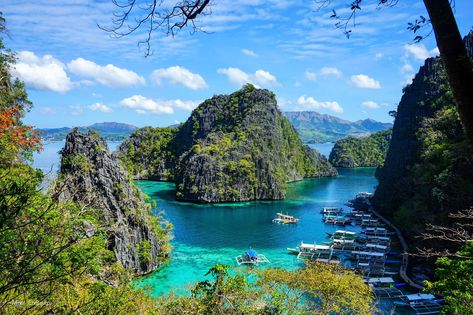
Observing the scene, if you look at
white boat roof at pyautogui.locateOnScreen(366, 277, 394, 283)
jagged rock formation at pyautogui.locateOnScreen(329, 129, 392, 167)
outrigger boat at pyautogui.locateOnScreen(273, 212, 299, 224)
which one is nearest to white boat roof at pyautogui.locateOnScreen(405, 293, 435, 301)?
white boat roof at pyautogui.locateOnScreen(366, 277, 394, 283)

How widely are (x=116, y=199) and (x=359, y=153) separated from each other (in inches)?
5098

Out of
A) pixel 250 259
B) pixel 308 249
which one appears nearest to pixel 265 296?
pixel 250 259

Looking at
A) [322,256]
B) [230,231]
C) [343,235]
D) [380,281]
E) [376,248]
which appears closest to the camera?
[380,281]

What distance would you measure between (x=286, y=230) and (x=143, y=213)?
2192 cm

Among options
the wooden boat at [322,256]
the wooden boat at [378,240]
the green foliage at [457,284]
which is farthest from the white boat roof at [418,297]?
the wooden boat at [378,240]

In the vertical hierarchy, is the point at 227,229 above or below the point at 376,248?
below

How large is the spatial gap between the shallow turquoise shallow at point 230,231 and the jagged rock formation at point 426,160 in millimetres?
11353

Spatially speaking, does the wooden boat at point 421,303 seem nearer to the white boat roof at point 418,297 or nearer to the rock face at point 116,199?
the white boat roof at point 418,297

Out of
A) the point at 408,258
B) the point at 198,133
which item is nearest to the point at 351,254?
the point at 408,258

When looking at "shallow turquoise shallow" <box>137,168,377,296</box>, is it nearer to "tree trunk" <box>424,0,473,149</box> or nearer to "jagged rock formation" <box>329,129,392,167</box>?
"tree trunk" <box>424,0,473,149</box>

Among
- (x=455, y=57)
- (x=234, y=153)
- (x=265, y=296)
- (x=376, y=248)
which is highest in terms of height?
(x=234, y=153)

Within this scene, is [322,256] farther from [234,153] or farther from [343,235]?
[234,153]

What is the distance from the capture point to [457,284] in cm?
1727

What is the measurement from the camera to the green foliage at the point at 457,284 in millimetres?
15810
